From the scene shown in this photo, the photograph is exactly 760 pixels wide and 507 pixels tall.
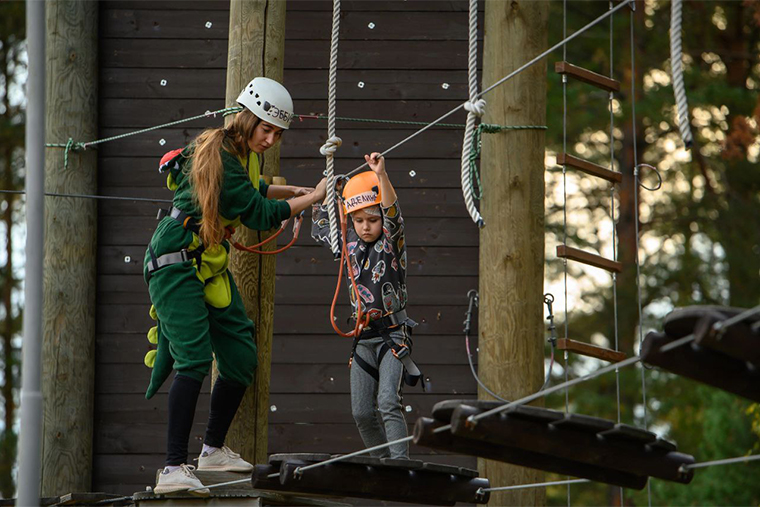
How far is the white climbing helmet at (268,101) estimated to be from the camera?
5305 mm

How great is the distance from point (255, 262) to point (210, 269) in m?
0.31

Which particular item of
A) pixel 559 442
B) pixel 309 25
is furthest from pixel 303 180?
pixel 559 442

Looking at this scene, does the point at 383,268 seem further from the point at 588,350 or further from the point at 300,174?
the point at 300,174

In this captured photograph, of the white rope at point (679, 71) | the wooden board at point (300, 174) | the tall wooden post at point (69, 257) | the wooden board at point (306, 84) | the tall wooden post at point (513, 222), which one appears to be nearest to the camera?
the white rope at point (679, 71)

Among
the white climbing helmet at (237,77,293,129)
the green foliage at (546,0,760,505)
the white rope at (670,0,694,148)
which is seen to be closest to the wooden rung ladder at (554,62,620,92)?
the white climbing helmet at (237,77,293,129)

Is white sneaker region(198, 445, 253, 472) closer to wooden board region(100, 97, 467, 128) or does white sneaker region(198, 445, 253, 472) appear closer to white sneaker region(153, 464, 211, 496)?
white sneaker region(153, 464, 211, 496)

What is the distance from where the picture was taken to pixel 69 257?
6.85 metres

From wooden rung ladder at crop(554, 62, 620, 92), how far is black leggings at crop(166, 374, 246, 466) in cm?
239

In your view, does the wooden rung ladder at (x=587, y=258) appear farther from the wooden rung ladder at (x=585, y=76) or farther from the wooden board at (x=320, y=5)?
the wooden board at (x=320, y=5)

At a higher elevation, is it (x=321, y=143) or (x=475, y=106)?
(x=321, y=143)

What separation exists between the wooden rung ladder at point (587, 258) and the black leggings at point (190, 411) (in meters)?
1.80

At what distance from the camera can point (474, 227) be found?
6.98m

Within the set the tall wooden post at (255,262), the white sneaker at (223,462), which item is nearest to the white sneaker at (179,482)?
the white sneaker at (223,462)

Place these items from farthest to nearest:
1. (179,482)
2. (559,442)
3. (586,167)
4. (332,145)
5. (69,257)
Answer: (69,257) → (586,167) → (332,145) → (179,482) → (559,442)
